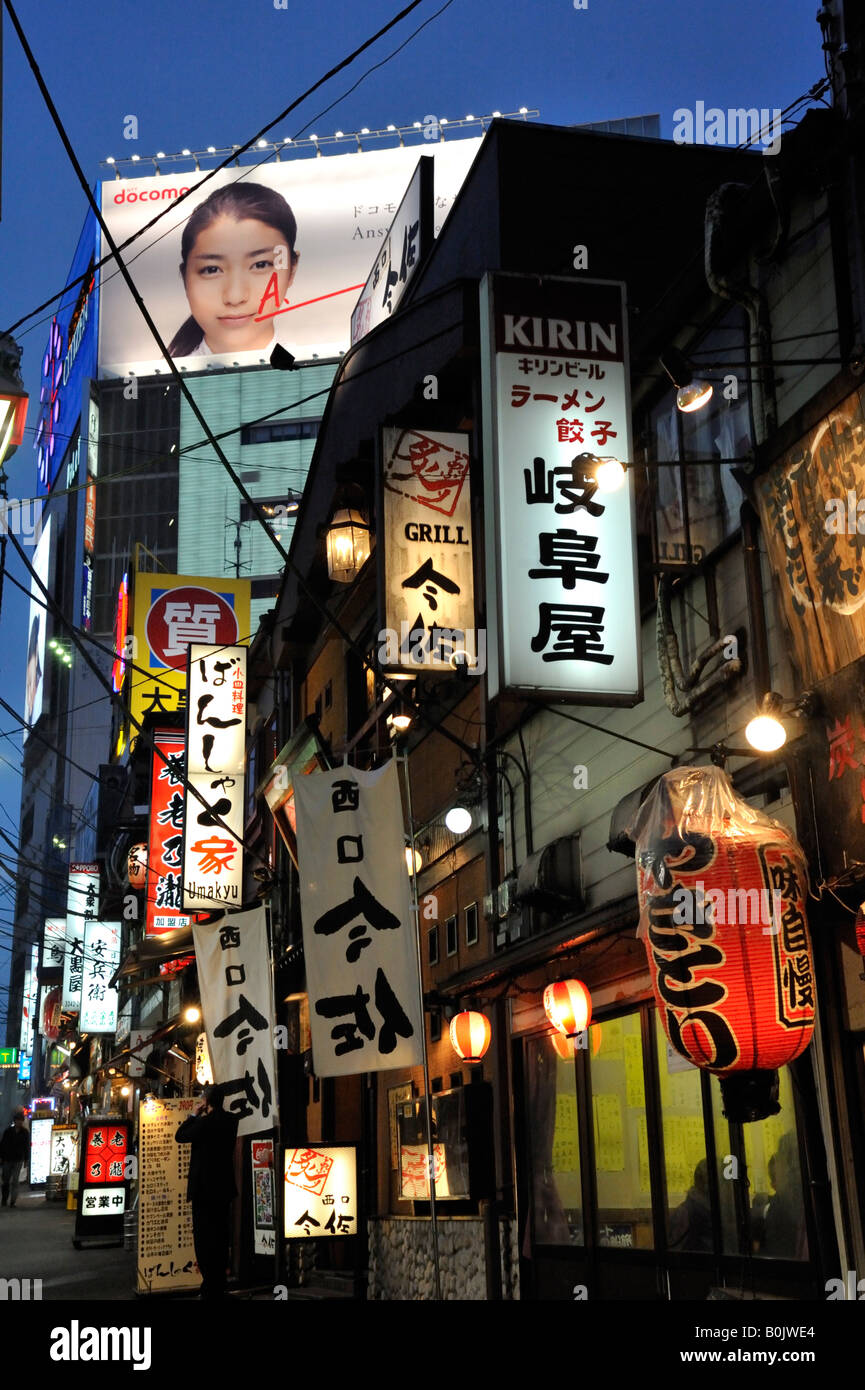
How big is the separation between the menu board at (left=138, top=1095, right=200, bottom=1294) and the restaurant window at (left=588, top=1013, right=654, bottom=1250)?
9075 mm

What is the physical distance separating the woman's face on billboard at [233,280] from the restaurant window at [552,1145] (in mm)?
73747

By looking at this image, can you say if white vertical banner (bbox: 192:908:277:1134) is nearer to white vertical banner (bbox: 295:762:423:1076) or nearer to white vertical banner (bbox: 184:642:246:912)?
white vertical banner (bbox: 295:762:423:1076)

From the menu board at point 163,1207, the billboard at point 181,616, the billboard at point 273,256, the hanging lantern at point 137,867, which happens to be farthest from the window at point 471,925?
the billboard at point 273,256

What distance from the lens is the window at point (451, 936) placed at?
1845 centimetres

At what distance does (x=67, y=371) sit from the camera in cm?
10038

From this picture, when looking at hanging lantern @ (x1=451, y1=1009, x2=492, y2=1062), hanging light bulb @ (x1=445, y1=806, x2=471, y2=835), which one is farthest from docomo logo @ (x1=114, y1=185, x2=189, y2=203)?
hanging lantern @ (x1=451, y1=1009, x2=492, y2=1062)

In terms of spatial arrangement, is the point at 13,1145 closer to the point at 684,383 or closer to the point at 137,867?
the point at 137,867

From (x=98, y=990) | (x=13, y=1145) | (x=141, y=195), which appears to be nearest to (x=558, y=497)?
(x=13, y=1145)

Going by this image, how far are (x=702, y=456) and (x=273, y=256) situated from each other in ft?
248

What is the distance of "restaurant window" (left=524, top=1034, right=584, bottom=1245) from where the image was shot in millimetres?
14258

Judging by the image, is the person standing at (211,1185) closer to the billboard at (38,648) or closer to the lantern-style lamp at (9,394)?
the lantern-style lamp at (9,394)

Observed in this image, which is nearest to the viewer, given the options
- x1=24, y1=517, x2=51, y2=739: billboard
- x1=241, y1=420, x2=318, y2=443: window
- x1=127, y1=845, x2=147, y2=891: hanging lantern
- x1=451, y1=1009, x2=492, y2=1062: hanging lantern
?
x1=451, y1=1009, x2=492, y2=1062: hanging lantern

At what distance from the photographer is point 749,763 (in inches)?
420
